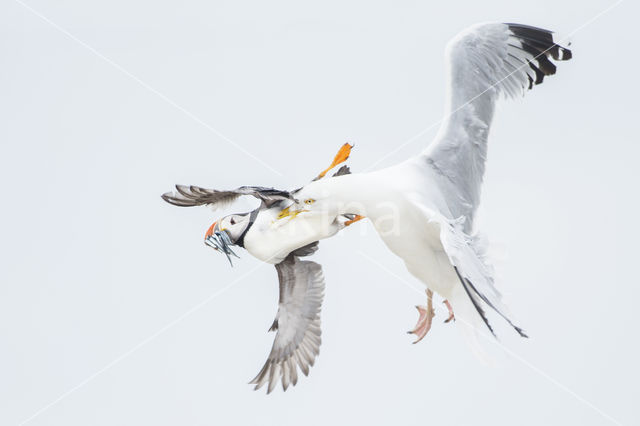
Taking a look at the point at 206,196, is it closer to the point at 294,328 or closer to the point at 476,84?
the point at 294,328

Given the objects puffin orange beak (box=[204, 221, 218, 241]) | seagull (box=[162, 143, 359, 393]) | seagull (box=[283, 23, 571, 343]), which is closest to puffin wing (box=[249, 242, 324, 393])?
seagull (box=[162, 143, 359, 393])

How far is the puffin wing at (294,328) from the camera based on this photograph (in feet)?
30.2

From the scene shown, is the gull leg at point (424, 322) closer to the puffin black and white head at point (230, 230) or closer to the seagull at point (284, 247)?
the seagull at point (284, 247)

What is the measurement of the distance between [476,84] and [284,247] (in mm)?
1834

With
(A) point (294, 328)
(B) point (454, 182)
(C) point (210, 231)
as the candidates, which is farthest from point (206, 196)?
(B) point (454, 182)

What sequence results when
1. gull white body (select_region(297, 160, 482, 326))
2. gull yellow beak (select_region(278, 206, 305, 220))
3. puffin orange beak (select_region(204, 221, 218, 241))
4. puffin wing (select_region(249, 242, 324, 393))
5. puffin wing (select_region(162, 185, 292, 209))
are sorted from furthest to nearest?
puffin wing (select_region(249, 242, 324, 393)) → puffin orange beak (select_region(204, 221, 218, 241)) → puffin wing (select_region(162, 185, 292, 209)) → gull yellow beak (select_region(278, 206, 305, 220)) → gull white body (select_region(297, 160, 482, 326))

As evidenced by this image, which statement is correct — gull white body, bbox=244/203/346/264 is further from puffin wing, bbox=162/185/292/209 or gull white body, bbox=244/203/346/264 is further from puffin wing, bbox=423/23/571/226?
puffin wing, bbox=423/23/571/226

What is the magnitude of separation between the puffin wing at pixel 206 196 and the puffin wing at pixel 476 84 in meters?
1.26

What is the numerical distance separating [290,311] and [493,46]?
2.65 metres

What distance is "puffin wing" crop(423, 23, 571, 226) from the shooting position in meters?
8.26

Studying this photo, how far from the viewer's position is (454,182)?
27.5ft

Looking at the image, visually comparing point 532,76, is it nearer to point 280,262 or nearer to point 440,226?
point 440,226

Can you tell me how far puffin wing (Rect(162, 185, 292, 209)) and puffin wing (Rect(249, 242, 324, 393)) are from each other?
32.1 inches

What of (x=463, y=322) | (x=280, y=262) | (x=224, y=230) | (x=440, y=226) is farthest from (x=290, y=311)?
(x=440, y=226)
